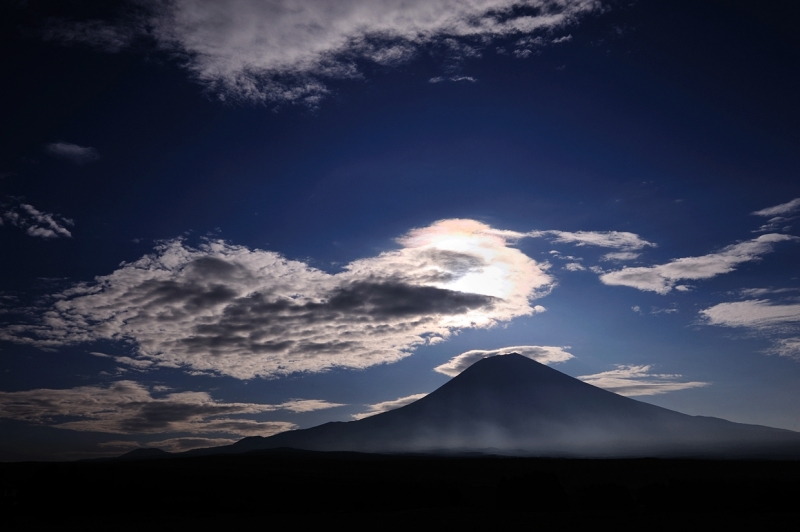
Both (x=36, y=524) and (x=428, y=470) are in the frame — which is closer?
(x=36, y=524)

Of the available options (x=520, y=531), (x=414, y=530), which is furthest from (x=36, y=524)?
(x=520, y=531)

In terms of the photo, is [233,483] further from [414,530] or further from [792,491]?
[792,491]

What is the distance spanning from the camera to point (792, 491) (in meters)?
37.8

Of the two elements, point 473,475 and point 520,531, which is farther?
point 473,475

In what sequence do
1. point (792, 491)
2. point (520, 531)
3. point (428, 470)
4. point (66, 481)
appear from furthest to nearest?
point (428, 470) → point (66, 481) → point (792, 491) → point (520, 531)

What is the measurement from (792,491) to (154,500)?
42.3 metres

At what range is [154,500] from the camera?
4125cm

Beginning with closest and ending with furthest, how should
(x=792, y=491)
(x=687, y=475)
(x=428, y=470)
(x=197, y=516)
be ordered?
(x=197, y=516), (x=792, y=491), (x=687, y=475), (x=428, y=470)

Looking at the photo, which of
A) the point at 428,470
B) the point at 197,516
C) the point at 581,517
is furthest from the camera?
the point at 428,470

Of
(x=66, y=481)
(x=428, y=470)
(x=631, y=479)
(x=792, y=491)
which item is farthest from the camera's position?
(x=428, y=470)

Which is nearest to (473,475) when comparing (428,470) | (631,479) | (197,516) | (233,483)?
(428,470)

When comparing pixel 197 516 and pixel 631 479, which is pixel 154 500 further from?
pixel 631 479

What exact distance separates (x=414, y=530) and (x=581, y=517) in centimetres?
921

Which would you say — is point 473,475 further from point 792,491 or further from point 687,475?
point 792,491
